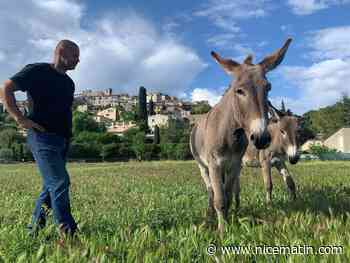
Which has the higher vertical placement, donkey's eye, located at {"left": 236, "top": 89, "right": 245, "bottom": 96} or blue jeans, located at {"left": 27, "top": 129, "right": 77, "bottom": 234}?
donkey's eye, located at {"left": 236, "top": 89, "right": 245, "bottom": 96}

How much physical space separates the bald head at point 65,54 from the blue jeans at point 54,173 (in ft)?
3.02

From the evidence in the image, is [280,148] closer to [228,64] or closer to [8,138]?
[228,64]

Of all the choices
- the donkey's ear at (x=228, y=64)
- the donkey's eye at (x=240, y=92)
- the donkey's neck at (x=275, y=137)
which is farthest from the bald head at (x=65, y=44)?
the donkey's neck at (x=275, y=137)

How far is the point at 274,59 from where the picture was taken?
512cm

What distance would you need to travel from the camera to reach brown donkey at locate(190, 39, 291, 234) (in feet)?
14.6

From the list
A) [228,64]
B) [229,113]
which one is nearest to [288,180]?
[229,113]

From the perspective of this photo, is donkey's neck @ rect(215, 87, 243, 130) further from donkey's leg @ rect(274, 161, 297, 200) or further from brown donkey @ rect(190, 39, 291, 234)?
donkey's leg @ rect(274, 161, 297, 200)

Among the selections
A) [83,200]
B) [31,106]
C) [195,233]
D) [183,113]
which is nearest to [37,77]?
[31,106]

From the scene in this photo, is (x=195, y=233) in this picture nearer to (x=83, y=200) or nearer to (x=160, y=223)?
(x=160, y=223)

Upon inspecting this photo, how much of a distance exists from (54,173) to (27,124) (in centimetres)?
68

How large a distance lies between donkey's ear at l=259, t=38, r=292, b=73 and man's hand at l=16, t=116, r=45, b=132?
299cm

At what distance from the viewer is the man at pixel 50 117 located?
14.7ft

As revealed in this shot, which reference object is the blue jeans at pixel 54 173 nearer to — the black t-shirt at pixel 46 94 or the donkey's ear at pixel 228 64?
the black t-shirt at pixel 46 94

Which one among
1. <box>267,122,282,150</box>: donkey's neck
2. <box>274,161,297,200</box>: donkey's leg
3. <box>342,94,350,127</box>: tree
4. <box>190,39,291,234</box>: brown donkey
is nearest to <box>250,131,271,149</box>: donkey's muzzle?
<box>190,39,291,234</box>: brown donkey
